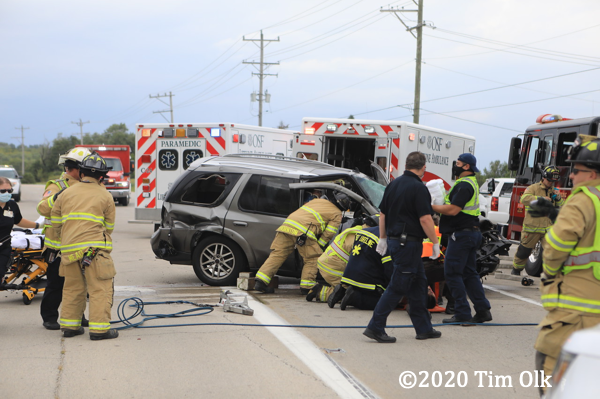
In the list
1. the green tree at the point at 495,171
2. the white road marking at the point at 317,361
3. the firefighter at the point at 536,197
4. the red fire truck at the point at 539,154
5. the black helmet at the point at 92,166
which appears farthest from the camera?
the green tree at the point at 495,171

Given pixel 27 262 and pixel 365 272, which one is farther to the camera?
pixel 27 262

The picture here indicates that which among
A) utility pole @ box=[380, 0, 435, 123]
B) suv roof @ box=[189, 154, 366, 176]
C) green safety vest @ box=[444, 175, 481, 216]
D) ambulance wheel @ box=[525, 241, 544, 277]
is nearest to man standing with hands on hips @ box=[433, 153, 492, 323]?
green safety vest @ box=[444, 175, 481, 216]

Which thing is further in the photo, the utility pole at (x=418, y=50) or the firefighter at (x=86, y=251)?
the utility pole at (x=418, y=50)

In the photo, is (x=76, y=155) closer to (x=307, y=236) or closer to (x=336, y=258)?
(x=307, y=236)

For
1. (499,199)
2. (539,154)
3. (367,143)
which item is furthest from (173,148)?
(499,199)

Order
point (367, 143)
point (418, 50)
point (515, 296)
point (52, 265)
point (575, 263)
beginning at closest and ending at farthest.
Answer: point (575, 263)
point (52, 265)
point (515, 296)
point (367, 143)
point (418, 50)

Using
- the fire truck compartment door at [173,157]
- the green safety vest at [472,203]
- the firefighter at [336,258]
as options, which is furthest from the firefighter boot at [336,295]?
the fire truck compartment door at [173,157]

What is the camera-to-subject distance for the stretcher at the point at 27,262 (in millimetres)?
7695

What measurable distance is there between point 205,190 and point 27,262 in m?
2.75

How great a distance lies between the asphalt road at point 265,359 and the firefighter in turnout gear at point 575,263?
1261 millimetres

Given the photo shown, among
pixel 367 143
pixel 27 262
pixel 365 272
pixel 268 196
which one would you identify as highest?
pixel 367 143

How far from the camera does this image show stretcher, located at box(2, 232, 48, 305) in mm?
7695

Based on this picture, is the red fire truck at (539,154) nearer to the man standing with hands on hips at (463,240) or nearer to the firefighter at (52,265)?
the man standing with hands on hips at (463,240)

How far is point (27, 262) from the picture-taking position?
789 cm
